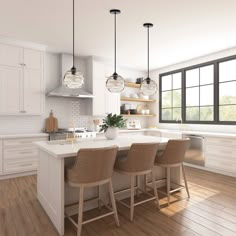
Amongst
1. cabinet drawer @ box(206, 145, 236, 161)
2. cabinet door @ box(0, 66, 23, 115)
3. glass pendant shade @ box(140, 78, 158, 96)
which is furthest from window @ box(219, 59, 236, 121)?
cabinet door @ box(0, 66, 23, 115)

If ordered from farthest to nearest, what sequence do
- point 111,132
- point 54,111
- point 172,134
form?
point 172,134 → point 54,111 → point 111,132

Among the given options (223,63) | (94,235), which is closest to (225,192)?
(94,235)

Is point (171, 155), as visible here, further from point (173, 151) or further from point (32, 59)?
point (32, 59)

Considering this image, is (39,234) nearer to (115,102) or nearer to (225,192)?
(225,192)

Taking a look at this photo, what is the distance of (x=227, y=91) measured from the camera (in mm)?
4500

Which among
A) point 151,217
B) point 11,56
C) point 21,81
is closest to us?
point 151,217

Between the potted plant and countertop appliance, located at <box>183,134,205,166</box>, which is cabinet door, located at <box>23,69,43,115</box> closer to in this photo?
the potted plant

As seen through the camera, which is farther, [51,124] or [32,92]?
[51,124]

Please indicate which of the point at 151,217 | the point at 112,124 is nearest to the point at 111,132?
the point at 112,124

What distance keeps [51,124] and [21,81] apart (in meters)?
1.14

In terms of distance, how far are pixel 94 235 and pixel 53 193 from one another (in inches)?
25.0

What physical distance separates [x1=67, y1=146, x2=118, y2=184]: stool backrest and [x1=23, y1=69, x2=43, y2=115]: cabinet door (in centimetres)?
270

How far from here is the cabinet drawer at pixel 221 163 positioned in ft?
12.6

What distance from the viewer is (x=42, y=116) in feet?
15.0
